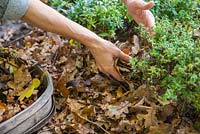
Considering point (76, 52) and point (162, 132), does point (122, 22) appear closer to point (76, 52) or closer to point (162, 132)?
point (76, 52)

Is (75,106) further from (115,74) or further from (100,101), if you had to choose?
(115,74)

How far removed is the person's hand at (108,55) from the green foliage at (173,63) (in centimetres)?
10

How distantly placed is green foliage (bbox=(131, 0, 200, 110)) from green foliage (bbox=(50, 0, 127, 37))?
38 cm

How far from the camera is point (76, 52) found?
219cm

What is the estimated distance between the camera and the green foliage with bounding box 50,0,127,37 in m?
2.10

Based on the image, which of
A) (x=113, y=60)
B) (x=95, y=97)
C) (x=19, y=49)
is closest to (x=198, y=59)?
(x=113, y=60)

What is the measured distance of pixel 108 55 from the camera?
1841 mm

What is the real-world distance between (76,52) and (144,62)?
2.10ft

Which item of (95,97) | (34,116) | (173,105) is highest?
(173,105)

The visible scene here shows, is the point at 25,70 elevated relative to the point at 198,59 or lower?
lower

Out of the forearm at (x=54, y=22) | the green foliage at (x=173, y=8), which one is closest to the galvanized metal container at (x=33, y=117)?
the forearm at (x=54, y=22)

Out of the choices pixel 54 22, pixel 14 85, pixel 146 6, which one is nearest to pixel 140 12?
pixel 146 6

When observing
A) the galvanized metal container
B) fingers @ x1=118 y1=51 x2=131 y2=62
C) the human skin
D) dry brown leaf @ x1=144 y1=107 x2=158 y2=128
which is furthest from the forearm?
dry brown leaf @ x1=144 y1=107 x2=158 y2=128

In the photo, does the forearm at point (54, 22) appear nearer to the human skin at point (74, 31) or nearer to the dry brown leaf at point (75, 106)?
the human skin at point (74, 31)
